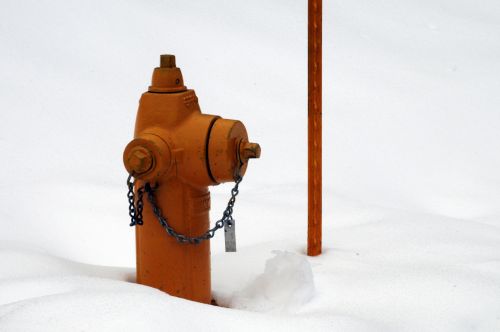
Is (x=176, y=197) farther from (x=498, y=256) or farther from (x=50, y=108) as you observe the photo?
(x=50, y=108)

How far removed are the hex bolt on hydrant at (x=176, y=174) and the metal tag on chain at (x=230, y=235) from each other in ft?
0.09

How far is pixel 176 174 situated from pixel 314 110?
0.54 meters

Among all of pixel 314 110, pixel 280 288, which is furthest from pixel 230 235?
pixel 314 110

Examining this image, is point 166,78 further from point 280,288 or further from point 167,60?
point 280,288

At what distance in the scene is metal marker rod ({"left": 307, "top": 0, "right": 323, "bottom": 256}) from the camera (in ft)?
7.18

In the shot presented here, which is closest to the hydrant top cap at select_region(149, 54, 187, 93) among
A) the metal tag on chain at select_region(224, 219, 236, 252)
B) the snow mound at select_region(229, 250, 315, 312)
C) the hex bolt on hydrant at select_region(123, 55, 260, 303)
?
the hex bolt on hydrant at select_region(123, 55, 260, 303)

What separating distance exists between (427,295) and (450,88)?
275cm

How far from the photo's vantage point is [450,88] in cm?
442

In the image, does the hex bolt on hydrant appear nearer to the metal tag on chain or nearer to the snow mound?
the metal tag on chain

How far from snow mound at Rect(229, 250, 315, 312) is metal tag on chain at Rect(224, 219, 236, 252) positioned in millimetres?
135

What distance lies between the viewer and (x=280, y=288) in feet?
6.61

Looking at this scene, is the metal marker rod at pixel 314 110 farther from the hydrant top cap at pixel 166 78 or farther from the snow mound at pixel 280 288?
the hydrant top cap at pixel 166 78

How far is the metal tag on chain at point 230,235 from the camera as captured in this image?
2078 millimetres

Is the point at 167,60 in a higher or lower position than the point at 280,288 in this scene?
higher
